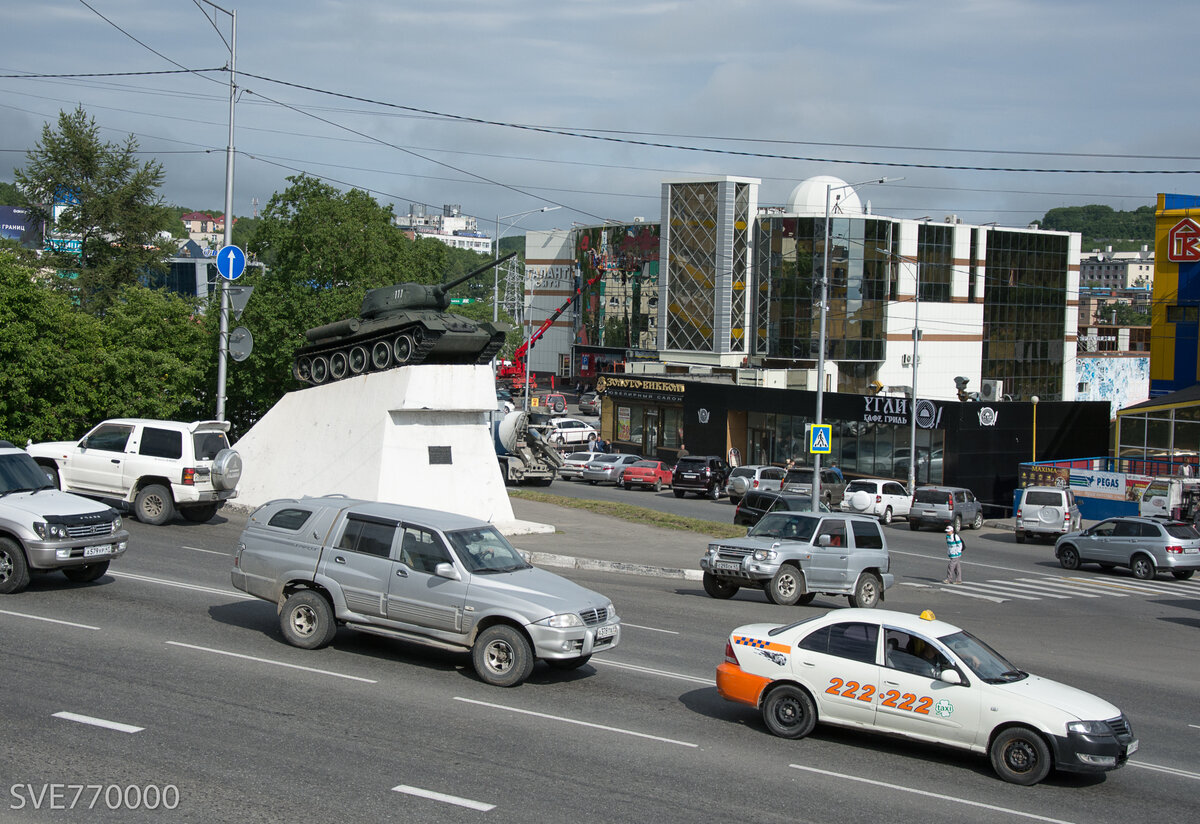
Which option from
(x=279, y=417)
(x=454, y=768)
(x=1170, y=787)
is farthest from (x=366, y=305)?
(x=1170, y=787)

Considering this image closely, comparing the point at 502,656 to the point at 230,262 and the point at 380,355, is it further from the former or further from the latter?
the point at 230,262

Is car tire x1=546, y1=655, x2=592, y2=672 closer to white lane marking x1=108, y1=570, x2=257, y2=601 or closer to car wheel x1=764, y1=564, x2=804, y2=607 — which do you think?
white lane marking x1=108, y1=570, x2=257, y2=601

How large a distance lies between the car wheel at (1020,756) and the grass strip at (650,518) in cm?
1904

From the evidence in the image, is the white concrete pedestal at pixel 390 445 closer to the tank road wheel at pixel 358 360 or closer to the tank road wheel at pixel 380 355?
the tank road wheel at pixel 380 355

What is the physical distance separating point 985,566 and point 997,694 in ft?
70.1

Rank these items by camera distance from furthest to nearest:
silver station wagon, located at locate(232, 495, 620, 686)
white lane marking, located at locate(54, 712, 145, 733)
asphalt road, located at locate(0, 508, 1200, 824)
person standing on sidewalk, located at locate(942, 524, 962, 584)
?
person standing on sidewalk, located at locate(942, 524, 962, 584) < silver station wagon, located at locate(232, 495, 620, 686) < white lane marking, located at locate(54, 712, 145, 733) < asphalt road, located at locate(0, 508, 1200, 824)

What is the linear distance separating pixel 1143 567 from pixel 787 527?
1385 centimetres

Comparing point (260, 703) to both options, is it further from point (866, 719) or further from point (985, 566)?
point (985, 566)

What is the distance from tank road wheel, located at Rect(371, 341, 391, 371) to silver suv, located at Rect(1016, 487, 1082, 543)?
2207 cm

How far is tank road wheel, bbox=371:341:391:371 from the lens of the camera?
25.2 meters

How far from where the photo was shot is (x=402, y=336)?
24.7m

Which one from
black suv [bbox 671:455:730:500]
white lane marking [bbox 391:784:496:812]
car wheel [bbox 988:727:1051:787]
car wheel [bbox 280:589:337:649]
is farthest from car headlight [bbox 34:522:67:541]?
black suv [bbox 671:455:730:500]

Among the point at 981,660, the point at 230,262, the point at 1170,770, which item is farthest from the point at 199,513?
the point at 1170,770

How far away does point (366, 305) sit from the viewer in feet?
87.4
